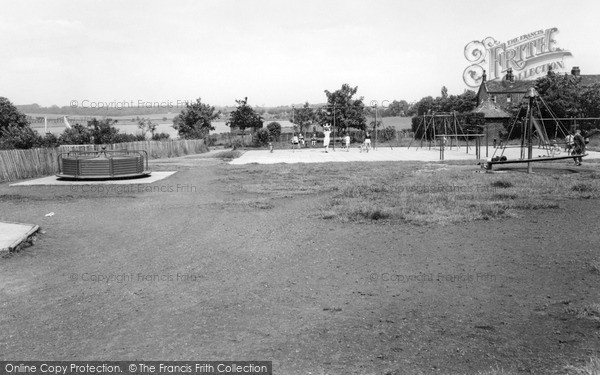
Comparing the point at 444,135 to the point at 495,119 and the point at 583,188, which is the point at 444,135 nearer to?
the point at 583,188

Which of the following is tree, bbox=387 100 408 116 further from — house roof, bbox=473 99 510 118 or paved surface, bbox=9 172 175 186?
paved surface, bbox=9 172 175 186

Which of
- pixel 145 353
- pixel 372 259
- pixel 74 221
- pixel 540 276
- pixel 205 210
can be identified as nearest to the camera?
pixel 145 353

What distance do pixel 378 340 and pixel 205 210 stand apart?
25.8 feet

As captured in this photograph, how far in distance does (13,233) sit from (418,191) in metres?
9.91

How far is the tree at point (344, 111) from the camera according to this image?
55844 millimetres

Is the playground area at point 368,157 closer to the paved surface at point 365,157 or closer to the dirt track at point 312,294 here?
the paved surface at point 365,157

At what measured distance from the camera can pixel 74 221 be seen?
10.5 m

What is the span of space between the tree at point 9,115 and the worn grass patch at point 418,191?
51.5 metres

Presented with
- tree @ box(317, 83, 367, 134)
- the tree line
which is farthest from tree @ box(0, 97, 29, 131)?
tree @ box(317, 83, 367, 134)

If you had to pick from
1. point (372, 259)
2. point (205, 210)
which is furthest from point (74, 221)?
point (372, 259)

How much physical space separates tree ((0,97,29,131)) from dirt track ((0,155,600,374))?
2334 inches

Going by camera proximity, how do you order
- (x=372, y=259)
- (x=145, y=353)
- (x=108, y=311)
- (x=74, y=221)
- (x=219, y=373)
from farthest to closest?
(x=74, y=221)
(x=372, y=259)
(x=108, y=311)
(x=145, y=353)
(x=219, y=373)

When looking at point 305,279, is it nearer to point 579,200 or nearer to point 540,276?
point 540,276

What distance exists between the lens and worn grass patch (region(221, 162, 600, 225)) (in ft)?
34.5
